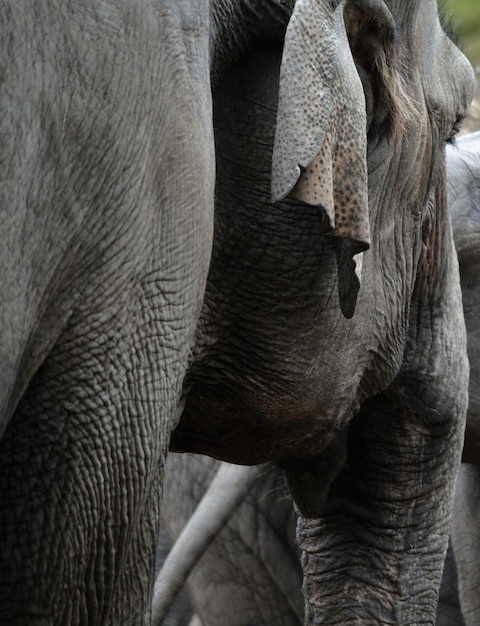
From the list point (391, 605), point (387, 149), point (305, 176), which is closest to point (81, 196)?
point (305, 176)

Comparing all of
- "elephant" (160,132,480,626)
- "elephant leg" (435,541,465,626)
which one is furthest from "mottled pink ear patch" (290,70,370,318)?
"elephant leg" (435,541,465,626)

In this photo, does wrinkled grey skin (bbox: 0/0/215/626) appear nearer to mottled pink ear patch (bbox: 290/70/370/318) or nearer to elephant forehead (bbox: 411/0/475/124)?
mottled pink ear patch (bbox: 290/70/370/318)

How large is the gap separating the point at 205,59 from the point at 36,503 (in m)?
0.53

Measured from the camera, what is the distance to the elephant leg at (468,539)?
4.22 metres

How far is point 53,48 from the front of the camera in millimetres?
1655

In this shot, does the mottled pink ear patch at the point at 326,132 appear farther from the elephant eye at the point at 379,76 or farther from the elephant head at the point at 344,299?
the elephant eye at the point at 379,76

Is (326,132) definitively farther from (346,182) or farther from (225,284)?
(225,284)

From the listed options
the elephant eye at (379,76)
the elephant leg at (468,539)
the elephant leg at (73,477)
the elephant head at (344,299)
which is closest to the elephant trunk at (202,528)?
the elephant leg at (468,539)

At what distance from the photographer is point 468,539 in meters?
4.29

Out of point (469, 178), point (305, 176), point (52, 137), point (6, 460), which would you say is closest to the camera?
point (52, 137)

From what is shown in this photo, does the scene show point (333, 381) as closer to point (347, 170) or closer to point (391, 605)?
point (347, 170)

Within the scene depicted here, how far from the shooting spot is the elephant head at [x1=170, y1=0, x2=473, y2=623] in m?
2.17

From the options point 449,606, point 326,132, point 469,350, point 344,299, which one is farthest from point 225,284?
point 449,606

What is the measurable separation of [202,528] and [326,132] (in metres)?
2.37
